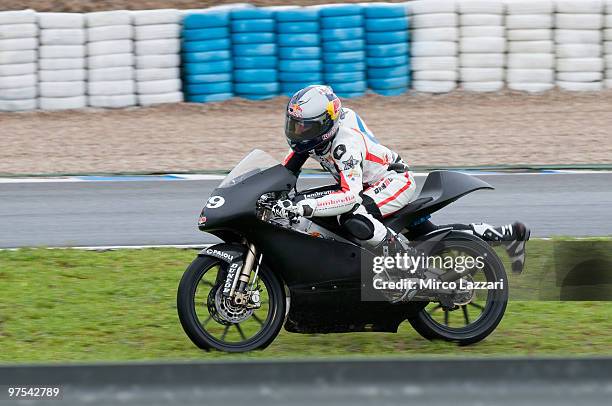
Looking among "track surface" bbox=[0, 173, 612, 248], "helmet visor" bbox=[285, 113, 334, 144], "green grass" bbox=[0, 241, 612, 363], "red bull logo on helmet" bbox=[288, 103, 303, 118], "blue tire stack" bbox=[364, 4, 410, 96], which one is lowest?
"track surface" bbox=[0, 173, 612, 248]

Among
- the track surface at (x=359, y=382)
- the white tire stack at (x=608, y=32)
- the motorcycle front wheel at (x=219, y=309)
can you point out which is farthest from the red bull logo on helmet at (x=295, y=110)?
the white tire stack at (x=608, y=32)

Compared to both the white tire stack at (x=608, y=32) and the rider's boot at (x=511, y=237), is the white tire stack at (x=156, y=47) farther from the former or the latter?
the rider's boot at (x=511, y=237)

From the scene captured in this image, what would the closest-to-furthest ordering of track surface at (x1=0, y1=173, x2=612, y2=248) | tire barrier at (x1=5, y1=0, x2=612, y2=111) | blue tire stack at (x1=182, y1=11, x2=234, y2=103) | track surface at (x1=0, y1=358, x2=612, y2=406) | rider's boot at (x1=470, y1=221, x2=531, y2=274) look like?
track surface at (x1=0, y1=358, x2=612, y2=406) < rider's boot at (x1=470, y1=221, x2=531, y2=274) < track surface at (x1=0, y1=173, x2=612, y2=248) < tire barrier at (x1=5, y1=0, x2=612, y2=111) < blue tire stack at (x1=182, y1=11, x2=234, y2=103)

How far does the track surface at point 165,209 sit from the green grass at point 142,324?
1.00m

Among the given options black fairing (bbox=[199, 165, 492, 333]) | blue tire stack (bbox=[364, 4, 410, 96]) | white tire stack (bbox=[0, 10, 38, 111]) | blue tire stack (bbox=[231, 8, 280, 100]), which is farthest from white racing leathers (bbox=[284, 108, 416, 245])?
white tire stack (bbox=[0, 10, 38, 111])

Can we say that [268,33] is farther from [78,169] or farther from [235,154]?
[78,169]

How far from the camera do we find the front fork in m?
6.56

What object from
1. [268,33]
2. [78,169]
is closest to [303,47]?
[268,33]

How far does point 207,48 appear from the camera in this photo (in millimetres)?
15625

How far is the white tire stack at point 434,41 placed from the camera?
Answer: 15.8 metres

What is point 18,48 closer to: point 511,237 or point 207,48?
point 207,48

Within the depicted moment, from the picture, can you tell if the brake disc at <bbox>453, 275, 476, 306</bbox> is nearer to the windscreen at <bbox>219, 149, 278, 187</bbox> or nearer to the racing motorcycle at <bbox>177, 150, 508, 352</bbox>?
the racing motorcycle at <bbox>177, 150, 508, 352</bbox>

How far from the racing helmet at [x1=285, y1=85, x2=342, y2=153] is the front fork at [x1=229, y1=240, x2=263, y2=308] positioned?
0.72m

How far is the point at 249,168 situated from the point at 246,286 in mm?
745
